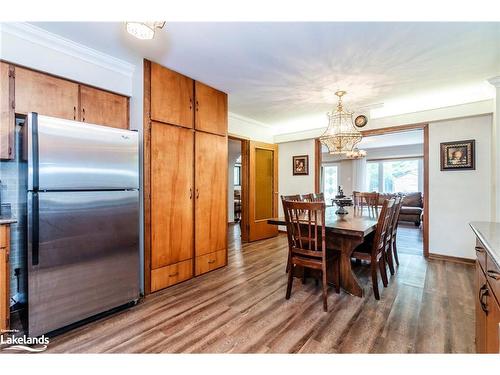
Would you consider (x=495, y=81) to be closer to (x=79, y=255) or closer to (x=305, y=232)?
(x=305, y=232)

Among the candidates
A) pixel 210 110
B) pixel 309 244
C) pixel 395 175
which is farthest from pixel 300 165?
pixel 395 175

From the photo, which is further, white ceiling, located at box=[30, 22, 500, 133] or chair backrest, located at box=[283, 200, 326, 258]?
chair backrest, located at box=[283, 200, 326, 258]

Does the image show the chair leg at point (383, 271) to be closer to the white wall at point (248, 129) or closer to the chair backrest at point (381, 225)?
the chair backrest at point (381, 225)

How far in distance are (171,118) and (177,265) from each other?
67.4 inches

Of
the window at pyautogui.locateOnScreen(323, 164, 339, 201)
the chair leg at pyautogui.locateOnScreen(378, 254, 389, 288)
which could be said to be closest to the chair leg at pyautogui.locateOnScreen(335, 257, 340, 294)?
the chair leg at pyautogui.locateOnScreen(378, 254, 389, 288)

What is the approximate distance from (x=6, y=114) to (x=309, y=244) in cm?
282

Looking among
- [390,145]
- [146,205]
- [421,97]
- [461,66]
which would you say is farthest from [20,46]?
[390,145]

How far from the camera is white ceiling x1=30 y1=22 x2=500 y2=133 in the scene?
1.96 meters

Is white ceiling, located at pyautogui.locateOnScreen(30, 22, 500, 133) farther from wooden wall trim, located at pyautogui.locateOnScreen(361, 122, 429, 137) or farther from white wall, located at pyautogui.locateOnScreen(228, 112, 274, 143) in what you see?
white wall, located at pyautogui.locateOnScreen(228, 112, 274, 143)

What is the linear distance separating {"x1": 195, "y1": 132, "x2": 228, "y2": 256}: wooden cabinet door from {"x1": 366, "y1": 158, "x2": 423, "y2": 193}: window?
7.11 meters

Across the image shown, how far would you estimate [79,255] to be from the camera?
183cm

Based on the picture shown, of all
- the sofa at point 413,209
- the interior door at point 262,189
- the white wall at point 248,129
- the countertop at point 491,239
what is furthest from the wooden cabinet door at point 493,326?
the sofa at point 413,209

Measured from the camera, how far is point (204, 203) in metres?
3.04
